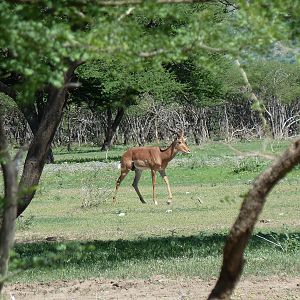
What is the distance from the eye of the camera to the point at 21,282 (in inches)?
439

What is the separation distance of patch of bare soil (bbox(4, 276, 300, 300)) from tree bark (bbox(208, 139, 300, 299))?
319 centimetres

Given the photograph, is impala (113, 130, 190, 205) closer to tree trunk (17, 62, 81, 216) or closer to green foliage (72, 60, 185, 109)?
green foliage (72, 60, 185, 109)

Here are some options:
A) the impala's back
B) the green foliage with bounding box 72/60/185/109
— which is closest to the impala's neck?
the impala's back

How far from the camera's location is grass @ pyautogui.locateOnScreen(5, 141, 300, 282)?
1120 cm

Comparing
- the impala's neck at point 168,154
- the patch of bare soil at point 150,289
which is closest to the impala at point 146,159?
the impala's neck at point 168,154

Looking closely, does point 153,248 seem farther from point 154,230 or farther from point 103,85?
point 103,85

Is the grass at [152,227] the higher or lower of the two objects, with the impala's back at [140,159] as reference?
lower

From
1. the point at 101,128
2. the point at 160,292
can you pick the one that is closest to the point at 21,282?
the point at 160,292

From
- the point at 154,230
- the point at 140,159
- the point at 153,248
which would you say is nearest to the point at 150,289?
the point at 153,248

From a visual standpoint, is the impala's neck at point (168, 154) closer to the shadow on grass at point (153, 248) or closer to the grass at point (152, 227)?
the grass at point (152, 227)

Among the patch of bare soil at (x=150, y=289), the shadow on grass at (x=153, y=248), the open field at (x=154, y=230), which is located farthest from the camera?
the shadow on grass at (x=153, y=248)

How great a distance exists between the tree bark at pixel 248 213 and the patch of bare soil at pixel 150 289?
3.19 meters

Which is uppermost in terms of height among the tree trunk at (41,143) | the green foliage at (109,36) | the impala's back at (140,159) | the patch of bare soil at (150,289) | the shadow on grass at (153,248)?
the green foliage at (109,36)

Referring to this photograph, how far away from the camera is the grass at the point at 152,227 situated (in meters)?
11.2
